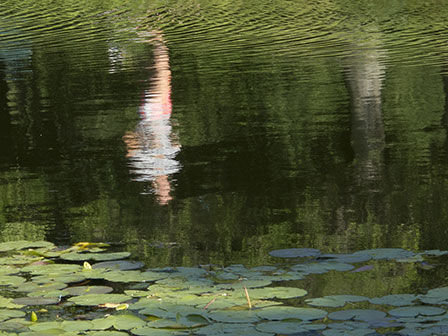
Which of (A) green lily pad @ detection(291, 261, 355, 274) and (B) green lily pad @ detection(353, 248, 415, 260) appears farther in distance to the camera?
(B) green lily pad @ detection(353, 248, 415, 260)

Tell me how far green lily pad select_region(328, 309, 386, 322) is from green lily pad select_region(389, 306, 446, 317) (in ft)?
0.26

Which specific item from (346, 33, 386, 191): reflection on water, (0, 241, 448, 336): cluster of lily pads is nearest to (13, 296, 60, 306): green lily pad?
(0, 241, 448, 336): cluster of lily pads

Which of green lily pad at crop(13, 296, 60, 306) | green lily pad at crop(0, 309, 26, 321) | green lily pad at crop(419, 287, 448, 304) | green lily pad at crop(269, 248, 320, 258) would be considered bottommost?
green lily pad at crop(269, 248, 320, 258)

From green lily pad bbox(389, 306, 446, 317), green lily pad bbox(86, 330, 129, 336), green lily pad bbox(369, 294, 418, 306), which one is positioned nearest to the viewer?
green lily pad bbox(86, 330, 129, 336)

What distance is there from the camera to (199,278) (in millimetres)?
6688

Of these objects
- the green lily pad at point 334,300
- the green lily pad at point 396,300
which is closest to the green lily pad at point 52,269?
the green lily pad at point 334,300

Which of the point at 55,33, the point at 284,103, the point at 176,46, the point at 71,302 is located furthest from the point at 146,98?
the point at 55,33

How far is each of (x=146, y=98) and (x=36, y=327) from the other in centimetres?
1005

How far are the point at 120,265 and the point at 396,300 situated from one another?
6.55ft

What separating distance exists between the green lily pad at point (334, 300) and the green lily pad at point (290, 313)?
11 cm

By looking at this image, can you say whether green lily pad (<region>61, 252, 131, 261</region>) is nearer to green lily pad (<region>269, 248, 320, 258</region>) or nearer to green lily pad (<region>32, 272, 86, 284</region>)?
green lily pad (<region>32, 272, 86, 284</region>)

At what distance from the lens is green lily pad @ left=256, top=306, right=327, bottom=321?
5738 mm

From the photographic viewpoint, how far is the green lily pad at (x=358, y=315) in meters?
5.70

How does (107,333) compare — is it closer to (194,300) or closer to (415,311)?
(194,300)
